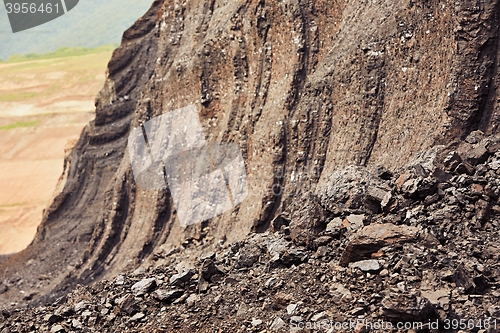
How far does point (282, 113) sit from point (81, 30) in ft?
248

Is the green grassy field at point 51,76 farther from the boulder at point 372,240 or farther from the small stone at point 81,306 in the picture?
the boulder at point 372,240

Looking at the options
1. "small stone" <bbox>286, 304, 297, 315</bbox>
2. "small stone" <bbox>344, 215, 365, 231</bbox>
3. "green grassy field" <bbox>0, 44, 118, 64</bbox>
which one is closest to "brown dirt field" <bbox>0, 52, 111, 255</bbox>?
"green grassy field" <bbox>0, 44, 118, 64</bbox>

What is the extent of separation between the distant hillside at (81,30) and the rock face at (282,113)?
51.4 metres

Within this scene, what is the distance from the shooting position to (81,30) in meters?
86.4

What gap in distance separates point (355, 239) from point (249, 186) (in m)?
7.53

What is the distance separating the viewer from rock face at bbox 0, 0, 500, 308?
40.1ft

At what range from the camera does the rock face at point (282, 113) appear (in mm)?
12211

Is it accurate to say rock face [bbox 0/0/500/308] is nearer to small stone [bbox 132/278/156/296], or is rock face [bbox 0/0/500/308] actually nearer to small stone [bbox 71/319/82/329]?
small stone [bbox 132/278/156/296]

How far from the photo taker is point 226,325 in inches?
350

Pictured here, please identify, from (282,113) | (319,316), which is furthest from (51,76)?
(319,316)

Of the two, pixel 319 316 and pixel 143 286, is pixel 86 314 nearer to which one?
pixel 143 286

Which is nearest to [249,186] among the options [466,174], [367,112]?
[367,112]

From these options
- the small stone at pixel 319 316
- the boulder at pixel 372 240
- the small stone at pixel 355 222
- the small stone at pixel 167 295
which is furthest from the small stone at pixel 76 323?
the small stone at pixel 355 222

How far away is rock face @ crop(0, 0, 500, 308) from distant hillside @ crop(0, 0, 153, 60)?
2025 inches
